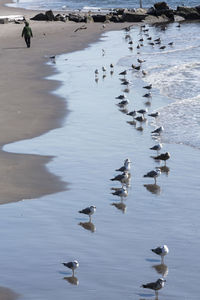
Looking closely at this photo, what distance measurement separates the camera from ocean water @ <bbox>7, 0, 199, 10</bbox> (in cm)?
8244

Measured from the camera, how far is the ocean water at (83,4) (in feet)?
270

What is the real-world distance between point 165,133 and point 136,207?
7338mm

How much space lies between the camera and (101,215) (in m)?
14.3

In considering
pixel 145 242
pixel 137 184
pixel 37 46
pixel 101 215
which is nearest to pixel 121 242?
pixel 145 242

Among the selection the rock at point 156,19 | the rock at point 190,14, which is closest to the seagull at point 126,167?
the rock at point 156,19

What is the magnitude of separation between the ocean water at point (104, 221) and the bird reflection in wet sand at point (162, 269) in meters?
0.02

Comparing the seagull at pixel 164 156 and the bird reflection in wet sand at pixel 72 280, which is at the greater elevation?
the seagull at pixel 164 156

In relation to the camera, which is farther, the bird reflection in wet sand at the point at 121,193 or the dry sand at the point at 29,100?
the dry sand at the point at 29,100

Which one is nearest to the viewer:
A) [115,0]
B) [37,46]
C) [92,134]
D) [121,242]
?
[121,242]

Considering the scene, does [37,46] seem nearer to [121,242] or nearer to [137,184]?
[137,184]

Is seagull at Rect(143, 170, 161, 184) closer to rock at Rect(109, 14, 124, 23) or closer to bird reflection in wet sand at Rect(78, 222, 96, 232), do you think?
bird reflection in wet sand at Rect(78, 222, 96, 232)

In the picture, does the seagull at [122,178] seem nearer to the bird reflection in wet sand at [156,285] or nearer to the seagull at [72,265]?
the seagull at [72,265]

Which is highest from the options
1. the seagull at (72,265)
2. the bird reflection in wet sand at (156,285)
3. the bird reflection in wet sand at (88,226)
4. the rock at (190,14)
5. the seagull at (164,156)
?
the rock at (190,14)

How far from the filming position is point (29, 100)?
1035 inches
